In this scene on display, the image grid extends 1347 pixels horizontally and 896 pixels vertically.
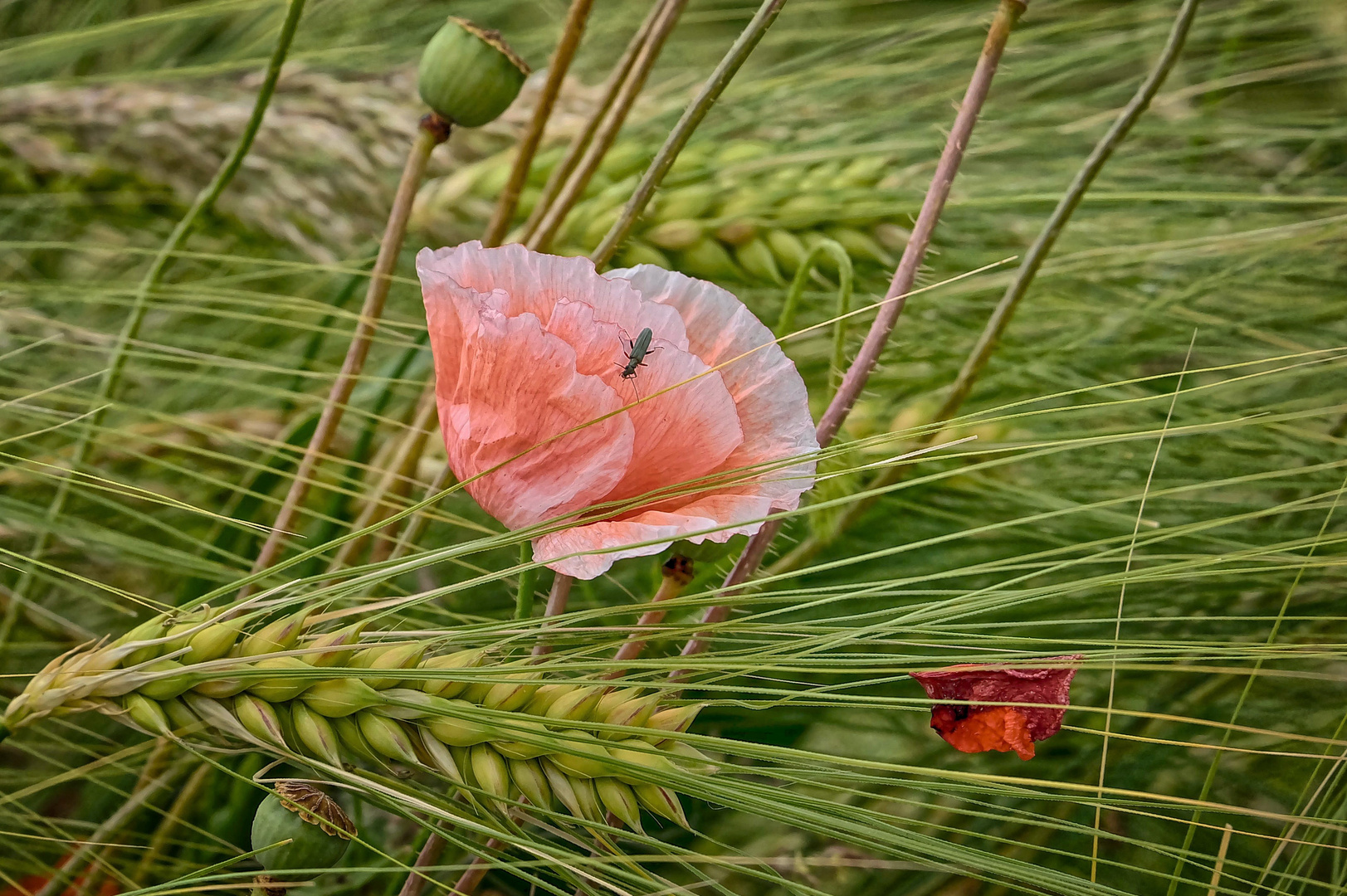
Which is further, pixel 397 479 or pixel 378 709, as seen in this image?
pixel 397 479

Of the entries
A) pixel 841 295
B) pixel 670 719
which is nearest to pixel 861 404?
pixel 841 295

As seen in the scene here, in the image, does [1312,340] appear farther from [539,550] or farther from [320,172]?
[320,172]

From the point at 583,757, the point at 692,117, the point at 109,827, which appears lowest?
the point at 109,827

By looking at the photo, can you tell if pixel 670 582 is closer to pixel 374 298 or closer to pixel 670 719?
pixel 670 719

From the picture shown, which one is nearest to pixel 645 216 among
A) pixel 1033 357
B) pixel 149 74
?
pixel 1033 357

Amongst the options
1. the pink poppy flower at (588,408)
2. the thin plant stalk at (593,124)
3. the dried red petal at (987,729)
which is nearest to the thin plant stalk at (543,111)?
the thin plant stalk at (593,124)

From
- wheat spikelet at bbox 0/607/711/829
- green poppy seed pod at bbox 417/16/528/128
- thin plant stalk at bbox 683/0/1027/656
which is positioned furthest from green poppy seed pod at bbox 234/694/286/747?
green poppy seed pod at bbox 417/16/528/128
